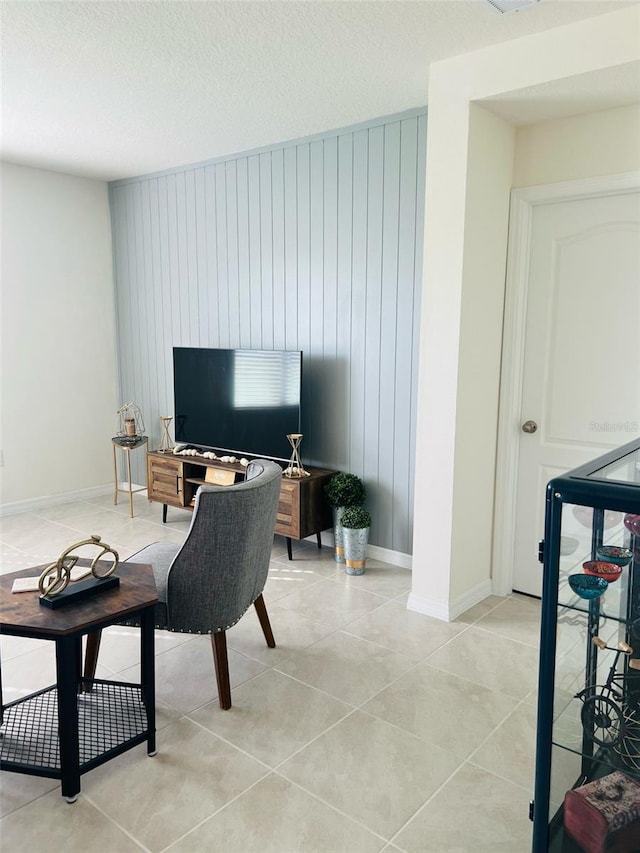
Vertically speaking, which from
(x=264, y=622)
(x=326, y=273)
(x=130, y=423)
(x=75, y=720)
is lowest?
(x=264, y=622)

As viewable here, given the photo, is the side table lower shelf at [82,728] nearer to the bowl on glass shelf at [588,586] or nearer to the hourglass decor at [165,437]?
the bowl on glass shelf at [588,586]

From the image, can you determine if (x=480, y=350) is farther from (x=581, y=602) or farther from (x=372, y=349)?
(x=581, y=602)

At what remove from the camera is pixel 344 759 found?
2176 millimetres

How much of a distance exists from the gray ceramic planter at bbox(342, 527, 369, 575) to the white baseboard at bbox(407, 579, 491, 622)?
0.52 metres

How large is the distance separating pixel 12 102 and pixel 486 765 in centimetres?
381

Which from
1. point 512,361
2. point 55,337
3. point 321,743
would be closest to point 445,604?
point 321,743

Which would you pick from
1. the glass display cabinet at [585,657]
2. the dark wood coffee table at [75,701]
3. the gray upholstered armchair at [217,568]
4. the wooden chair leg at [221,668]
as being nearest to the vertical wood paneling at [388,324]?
the gray upholstered armchair at [217,568]

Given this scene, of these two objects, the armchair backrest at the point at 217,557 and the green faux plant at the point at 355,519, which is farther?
the green faux plant at the point at 355,519

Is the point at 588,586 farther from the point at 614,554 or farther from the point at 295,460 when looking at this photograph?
the point at 295,460

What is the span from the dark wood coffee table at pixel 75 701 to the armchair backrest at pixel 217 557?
5.9 inches

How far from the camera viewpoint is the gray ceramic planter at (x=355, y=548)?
12.6 feet

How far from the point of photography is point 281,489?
3.91 meters

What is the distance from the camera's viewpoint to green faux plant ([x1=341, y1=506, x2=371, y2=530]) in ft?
12.6

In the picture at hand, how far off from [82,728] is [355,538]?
77.1 inches
